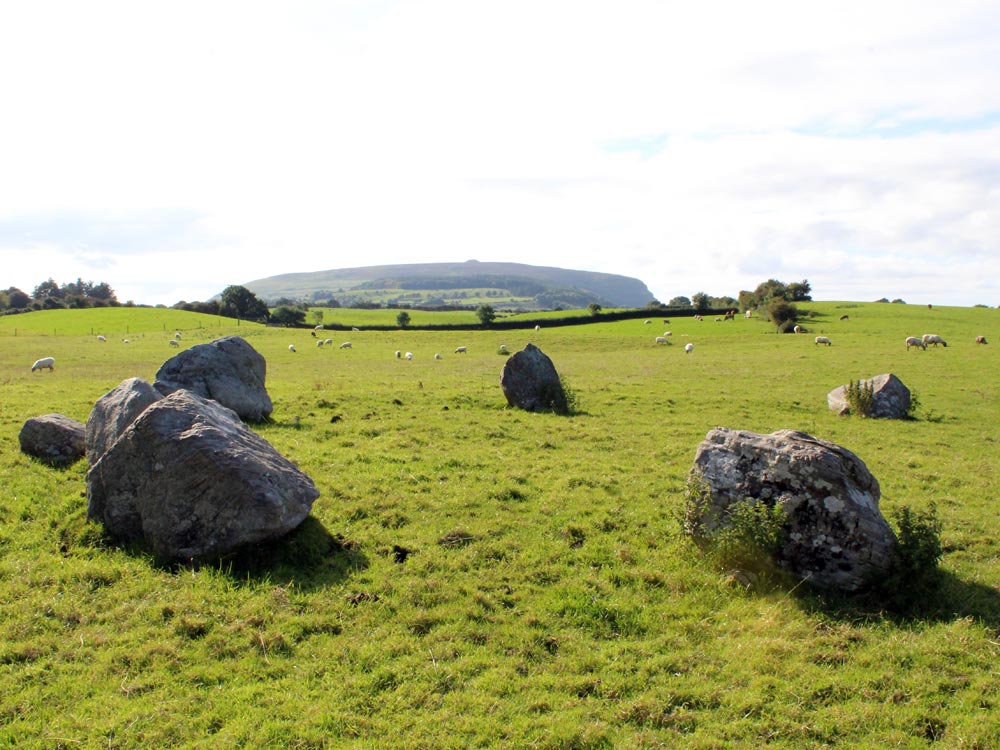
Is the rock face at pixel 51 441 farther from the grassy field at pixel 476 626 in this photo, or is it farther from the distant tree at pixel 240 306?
the distant tree at pixel 240 306

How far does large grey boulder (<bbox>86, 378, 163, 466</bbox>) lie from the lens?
1105 centimetres

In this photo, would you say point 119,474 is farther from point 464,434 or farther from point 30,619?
point 464,434

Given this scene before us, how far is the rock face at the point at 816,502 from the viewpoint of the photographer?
8617 millimetres

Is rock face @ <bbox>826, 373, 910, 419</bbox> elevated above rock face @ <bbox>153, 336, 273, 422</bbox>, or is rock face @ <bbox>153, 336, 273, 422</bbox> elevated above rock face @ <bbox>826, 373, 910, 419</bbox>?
rock face @ <bbox>153, 336, 273, 422</bbox>

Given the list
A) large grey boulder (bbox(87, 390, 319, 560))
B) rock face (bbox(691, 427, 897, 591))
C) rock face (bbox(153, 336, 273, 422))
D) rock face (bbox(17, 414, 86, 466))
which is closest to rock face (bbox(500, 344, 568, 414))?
rock face (bbox(153, 336, 273, 422))

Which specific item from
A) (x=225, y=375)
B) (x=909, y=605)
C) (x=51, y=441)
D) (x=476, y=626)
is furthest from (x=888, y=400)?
(x=51, y=441)

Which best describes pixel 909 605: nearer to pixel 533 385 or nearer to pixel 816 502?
pixel 816 502

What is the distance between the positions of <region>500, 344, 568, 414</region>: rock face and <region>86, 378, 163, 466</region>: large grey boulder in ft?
42.0

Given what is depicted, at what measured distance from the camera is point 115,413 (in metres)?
11.2

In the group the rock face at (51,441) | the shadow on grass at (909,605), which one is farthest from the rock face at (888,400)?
the rock face at (51,441)

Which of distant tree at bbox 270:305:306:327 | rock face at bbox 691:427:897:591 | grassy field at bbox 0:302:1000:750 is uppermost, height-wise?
distant tree at bbox 270:305:306:327

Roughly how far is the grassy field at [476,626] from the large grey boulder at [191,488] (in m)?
0.42

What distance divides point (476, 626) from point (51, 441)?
10.5m

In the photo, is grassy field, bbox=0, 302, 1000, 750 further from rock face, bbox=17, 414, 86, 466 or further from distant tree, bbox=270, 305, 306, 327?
distant tree, bbox=270, 305, 306, 327
